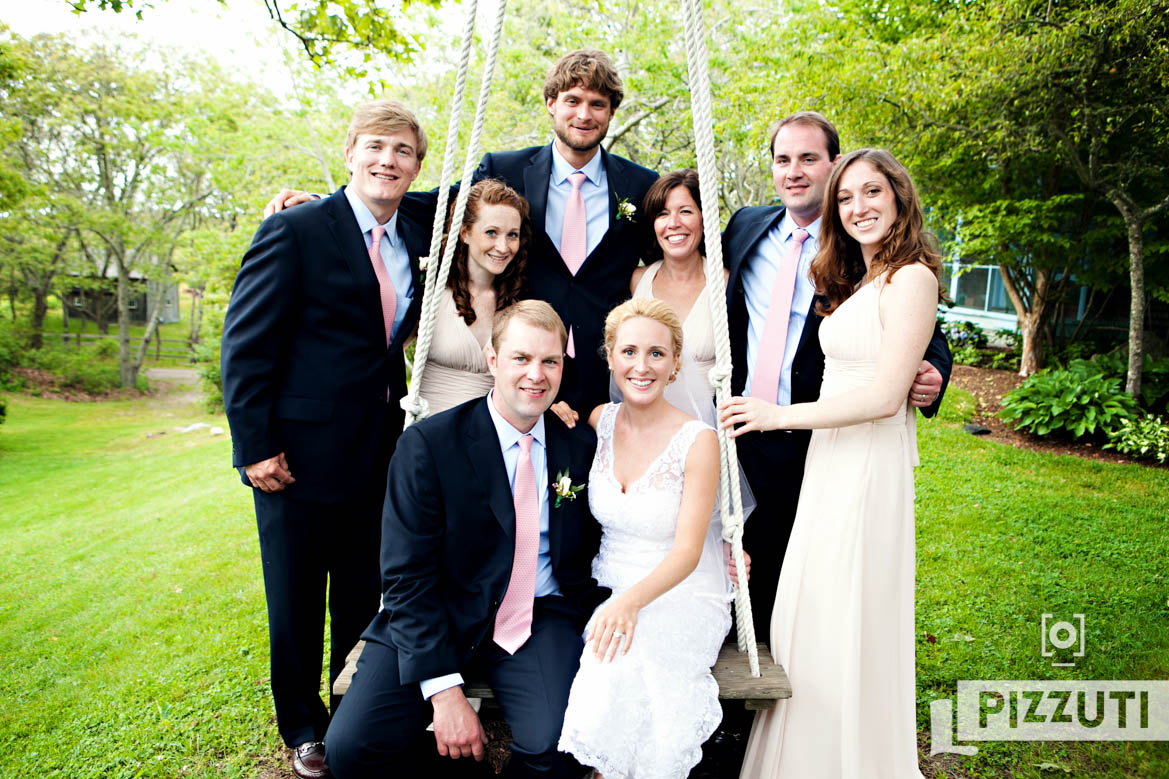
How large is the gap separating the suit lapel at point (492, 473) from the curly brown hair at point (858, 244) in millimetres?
1323

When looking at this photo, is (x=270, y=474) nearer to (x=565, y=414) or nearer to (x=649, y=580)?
(x=565, y=414)

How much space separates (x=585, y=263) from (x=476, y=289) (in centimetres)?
49

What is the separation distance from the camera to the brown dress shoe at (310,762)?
3.04 metres

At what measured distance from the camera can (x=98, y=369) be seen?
23.0m

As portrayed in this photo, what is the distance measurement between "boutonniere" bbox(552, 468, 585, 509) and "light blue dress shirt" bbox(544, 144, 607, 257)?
1.18m

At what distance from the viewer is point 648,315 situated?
2.66 metres

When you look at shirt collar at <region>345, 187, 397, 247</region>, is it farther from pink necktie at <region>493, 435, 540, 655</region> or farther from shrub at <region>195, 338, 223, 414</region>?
shrub at <region>195, 338, 223, 414</region>

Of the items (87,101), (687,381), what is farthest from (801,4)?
(87,101)

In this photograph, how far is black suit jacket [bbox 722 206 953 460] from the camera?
297 centimetres

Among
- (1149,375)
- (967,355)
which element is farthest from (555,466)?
(967,355)

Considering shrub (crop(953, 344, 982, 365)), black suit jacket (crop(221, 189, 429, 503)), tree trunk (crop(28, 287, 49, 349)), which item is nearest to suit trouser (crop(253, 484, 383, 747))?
black suit jacket (crop(221, 189, 429, 503))

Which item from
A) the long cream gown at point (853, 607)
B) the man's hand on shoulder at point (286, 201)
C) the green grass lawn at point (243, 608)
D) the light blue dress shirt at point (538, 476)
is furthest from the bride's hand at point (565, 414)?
the green grass lawn at point (243, 608)

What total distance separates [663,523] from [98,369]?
25.3 meters

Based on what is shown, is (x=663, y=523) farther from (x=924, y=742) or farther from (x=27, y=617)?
(x=27, y=617)
